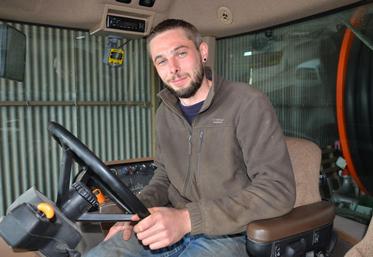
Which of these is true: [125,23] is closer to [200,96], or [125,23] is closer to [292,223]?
[200,96]

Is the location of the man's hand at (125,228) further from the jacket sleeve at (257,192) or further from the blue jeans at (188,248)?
the jacket sleeve at (257,192)

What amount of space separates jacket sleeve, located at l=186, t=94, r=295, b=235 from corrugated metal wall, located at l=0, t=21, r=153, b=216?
204cm

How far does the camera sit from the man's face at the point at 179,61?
1472mm

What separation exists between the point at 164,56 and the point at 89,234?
3.89 ft

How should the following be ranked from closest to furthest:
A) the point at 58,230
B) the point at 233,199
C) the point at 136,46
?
the point at 58,230
the point at 233,199
the point at 136,46

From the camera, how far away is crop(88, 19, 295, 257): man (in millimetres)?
1172

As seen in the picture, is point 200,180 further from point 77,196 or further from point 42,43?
point 42,43

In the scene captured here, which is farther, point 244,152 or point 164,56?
point 164,56

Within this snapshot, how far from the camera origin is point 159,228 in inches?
42.4

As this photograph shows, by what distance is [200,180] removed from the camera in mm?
1415

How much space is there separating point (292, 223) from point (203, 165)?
39 cm

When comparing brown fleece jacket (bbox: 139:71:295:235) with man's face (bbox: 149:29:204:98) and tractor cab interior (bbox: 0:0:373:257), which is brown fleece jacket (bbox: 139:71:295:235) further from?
tractor cab interior (bbox: 0:0:373:257)

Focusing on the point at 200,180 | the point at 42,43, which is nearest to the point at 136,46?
the point at 42,43

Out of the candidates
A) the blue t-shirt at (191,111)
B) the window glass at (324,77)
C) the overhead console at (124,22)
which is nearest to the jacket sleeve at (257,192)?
the blue t-shirt at (191,111)
